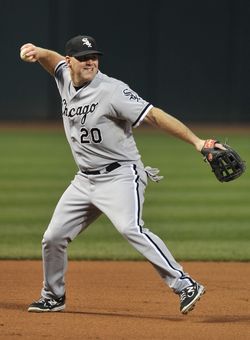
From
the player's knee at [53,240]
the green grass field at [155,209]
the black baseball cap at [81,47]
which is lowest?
the green grass field at [155,209]

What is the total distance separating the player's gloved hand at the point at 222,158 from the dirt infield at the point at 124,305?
0.98m

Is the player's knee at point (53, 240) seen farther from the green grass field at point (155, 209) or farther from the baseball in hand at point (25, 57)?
the green grass field at point (155, 209)

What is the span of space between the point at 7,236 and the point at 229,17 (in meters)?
20.4

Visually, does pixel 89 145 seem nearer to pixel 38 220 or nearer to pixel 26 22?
pixel 38 220

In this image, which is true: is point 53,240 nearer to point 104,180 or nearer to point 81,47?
point 104,180

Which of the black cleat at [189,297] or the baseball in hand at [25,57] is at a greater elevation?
the baseball in hand at [25,57]

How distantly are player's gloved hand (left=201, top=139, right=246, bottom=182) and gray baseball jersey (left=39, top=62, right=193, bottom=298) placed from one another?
47cm

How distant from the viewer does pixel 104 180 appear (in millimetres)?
6555

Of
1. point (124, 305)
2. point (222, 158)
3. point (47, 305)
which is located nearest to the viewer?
point (222, 158)

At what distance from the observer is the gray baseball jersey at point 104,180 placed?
6.33 meters

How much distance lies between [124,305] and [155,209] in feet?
17.9

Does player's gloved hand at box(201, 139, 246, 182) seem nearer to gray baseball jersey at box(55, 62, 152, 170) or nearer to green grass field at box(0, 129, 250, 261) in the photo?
gray baseball jersey at box(55, 62, 152, 170)

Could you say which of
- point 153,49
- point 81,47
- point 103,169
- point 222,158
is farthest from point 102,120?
point 153,49

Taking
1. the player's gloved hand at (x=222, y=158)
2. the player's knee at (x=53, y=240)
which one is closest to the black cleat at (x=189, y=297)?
the player's gloved hand at (x=222, y=158)
